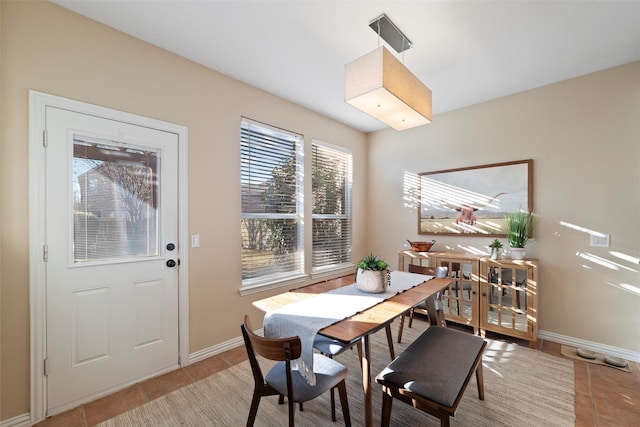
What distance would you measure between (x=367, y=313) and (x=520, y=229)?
234cm

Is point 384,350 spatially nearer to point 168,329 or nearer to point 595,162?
point 168,329

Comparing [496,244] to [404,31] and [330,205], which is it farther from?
[404,31]

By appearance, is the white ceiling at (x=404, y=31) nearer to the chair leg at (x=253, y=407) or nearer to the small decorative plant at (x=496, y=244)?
the small decorative plant at (x=496, y=244)

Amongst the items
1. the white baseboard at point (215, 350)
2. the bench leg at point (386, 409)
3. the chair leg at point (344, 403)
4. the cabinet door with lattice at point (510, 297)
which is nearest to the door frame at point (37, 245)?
the white baseboard at point (215, 350)

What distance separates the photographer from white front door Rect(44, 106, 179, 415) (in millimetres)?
1914

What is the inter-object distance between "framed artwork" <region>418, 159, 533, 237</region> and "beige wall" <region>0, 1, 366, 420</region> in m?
1.86

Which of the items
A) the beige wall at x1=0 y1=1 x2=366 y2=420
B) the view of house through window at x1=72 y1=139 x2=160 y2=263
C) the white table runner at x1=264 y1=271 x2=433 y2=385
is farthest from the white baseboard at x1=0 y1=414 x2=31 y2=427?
the white table runner at x1=264 y1=271 x2=433 y2=385

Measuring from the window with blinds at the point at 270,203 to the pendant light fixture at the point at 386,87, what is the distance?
152 centimetres

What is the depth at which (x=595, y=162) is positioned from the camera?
9.04ft

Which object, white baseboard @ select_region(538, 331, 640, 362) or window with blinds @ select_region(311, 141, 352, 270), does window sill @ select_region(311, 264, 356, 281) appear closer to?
window with blinds @ select_region(311, 141, 352, 270)

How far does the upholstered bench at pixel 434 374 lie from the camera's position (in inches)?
53.6

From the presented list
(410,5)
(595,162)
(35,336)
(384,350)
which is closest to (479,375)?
(384,350)

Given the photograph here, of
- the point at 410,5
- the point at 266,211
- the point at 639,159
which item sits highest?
the point at 410,5

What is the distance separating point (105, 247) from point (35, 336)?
0.66 meters
